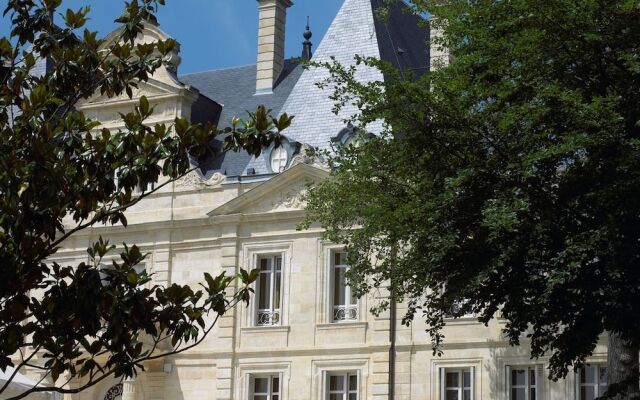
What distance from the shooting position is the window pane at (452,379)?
31.6 meters

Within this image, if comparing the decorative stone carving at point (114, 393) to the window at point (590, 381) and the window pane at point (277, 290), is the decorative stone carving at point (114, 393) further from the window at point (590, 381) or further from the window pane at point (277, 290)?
the window at point (590, 381)

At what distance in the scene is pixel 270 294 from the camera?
111 feet

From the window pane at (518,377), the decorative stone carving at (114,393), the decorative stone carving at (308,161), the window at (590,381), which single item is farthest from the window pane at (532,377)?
the decorative stone carving at (114,393)

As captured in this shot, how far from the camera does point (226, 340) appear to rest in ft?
111

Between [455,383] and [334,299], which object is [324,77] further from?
[455,383]

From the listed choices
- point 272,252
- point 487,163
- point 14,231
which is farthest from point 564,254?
point 272,252

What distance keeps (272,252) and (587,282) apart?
13.4 meters

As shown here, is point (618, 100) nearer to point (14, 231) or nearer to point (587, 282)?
point (587, 282)

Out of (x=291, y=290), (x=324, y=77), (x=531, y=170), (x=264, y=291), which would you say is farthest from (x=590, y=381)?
(x=324, y=77)

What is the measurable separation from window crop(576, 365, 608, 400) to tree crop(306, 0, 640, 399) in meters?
6.63

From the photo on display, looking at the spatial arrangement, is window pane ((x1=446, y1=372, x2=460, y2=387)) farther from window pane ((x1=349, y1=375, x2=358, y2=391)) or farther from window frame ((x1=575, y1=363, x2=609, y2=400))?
window frame ((x1=575, y1=363, x2=609, y2=400))

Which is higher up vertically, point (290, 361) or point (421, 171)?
point (421, 171)

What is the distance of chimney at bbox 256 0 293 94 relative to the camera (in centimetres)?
3906

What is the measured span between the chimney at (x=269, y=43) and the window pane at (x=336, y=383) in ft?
32.4
